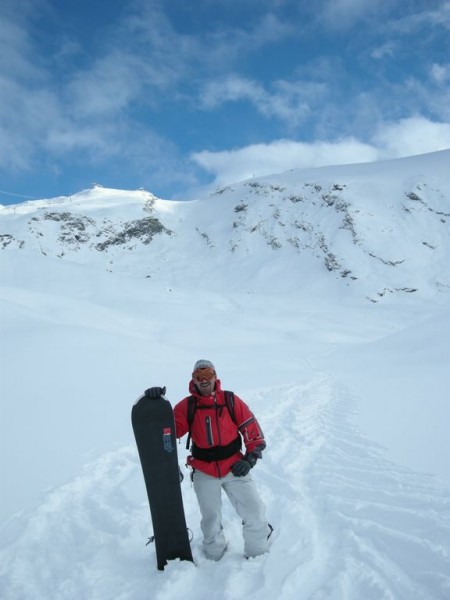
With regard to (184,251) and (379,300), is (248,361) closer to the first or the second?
(379,300)

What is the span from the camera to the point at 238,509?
4.01 metres

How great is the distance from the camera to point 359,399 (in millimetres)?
10219

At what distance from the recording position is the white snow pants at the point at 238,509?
3836 mm

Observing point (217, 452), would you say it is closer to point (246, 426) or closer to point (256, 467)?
point (246, 426)

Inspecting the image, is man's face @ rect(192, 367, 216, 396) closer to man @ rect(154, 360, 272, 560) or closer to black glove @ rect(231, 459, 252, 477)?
man @ rect(154, 360, 272, 560)

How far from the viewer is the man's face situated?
3871mm

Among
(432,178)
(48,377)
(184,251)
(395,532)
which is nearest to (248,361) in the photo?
(48,377)

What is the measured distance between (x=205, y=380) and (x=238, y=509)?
134 cm

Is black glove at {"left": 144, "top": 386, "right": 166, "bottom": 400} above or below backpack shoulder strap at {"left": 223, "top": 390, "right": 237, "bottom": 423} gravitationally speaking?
above

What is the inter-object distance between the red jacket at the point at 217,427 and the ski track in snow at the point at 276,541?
87 cm

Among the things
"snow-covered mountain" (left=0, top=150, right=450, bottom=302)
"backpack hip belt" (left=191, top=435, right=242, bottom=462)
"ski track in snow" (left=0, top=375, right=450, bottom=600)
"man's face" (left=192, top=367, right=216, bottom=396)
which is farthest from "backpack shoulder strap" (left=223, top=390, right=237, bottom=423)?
"snow-covered mountain" (left=0, top=150, right=450, bottom=302)

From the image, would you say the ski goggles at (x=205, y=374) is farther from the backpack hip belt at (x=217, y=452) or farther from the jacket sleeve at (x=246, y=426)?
the backpack hip belt at (x=217, y=452)

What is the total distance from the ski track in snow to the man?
0.34 m

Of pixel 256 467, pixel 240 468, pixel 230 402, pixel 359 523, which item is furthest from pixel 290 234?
pixel 240 468
